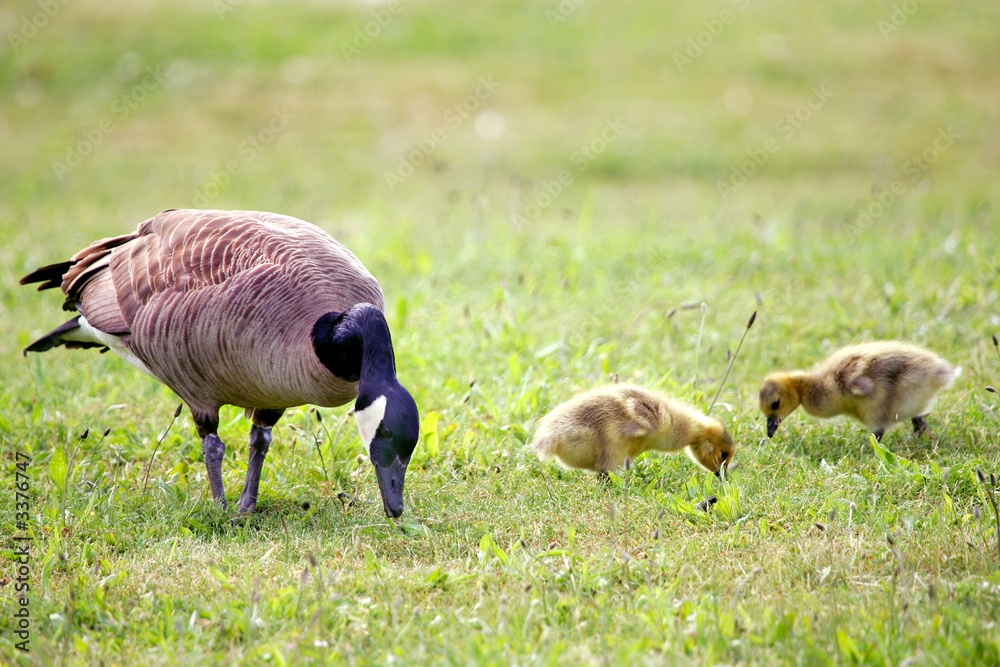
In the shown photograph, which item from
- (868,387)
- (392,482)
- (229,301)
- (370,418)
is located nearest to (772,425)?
(868,387)

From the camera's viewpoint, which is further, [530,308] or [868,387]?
[530,308]

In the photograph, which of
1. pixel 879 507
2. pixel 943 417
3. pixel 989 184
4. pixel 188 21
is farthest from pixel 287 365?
pixel 188 21

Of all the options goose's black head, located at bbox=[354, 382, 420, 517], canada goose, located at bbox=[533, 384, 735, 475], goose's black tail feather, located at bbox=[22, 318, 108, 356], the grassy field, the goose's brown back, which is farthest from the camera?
goose's black tail feather, located at bbox=[22, 318, 108, 356]

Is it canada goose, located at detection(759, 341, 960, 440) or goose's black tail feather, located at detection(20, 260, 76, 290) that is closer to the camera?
canada goose, located at detection(759, 341, 960, 440)

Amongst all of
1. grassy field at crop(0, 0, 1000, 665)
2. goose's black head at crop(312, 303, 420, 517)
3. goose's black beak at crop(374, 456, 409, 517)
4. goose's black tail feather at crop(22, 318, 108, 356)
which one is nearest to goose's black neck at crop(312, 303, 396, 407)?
goose's black head at crop(312, 303, 420, 517)

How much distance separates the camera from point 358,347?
3.99m

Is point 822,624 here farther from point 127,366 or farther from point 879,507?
point 127,366

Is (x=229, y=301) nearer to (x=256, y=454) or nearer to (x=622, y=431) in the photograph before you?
(x=256, y=454)

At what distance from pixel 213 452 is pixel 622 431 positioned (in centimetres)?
214

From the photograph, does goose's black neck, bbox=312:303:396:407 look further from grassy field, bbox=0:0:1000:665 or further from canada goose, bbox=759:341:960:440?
canada goose, bbox=759:341:960:440

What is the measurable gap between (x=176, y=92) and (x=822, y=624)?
45.0 feet

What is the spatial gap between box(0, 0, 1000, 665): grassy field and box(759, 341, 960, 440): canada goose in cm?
19

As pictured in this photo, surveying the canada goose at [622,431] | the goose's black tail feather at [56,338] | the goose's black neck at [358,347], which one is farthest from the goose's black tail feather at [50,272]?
the canada goose at [622,431]

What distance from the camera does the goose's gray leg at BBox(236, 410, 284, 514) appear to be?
183 inches
